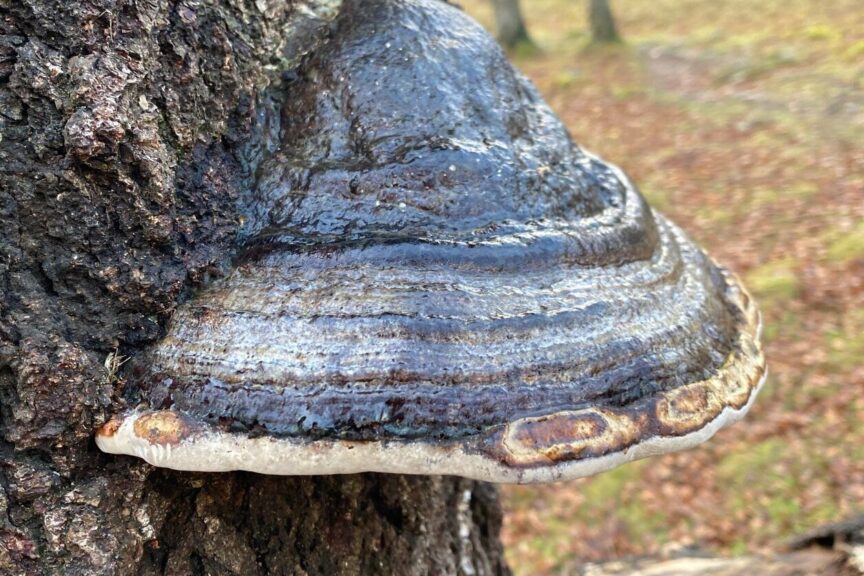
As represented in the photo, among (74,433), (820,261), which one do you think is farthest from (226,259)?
(820,261)

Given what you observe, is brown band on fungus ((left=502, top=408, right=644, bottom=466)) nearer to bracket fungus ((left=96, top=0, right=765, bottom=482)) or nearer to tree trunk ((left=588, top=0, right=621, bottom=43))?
bracket fungus ((left=96, top=0, right=765, bottom=482))

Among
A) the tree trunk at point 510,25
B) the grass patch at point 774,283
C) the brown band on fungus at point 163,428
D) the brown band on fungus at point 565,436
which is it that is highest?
the brown band on fungus at point 163,428

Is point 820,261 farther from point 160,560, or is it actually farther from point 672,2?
point 672,2

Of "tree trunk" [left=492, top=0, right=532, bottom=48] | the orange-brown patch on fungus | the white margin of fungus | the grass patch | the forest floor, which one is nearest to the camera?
the white margin of fungus

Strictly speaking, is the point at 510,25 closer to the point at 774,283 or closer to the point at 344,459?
the point at 774,283

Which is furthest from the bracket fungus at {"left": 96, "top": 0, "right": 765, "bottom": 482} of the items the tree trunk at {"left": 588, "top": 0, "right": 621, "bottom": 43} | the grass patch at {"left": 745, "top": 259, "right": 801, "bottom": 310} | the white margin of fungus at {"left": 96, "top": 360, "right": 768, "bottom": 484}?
the tree trunk at {"left": 588, "top": 0, "right": 621, "bottom": 43}

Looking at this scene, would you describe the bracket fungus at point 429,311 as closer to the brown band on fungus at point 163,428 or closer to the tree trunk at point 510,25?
the brown band on fungus at point 163,428

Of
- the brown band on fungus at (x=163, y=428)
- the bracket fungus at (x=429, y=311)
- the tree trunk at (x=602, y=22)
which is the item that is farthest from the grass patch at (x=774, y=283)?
the tree trunk at (x=602, y=22)
